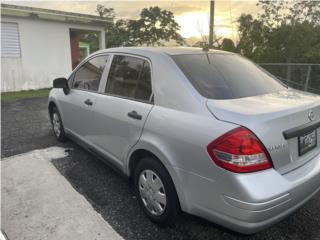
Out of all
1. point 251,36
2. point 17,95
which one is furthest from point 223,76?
point 251,36

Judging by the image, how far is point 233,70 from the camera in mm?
3141

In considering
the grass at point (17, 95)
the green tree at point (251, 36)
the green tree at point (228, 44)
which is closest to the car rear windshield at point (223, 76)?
the grass at point (17, 95)

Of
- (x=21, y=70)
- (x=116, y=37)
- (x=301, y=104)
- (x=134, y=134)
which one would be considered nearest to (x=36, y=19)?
(x=21, y=70)

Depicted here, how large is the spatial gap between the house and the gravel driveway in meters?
7.44

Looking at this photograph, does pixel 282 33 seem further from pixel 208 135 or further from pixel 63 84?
pixel 208 135

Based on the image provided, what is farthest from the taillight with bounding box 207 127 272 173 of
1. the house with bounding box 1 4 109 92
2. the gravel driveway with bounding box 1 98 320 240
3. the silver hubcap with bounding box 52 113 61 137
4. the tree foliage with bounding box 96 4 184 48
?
the tree foliage with bounding box 96 4 184 48

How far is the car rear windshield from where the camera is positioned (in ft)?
8.98

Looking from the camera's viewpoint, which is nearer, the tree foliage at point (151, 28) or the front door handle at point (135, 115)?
the front door handle at point (135, 115)

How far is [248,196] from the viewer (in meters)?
2.11

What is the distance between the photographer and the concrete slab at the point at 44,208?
9.31 ft

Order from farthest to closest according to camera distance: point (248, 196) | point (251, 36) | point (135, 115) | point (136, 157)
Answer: point (251, 36) → point (136, 157) → point (135, 115) → point (248, 196)

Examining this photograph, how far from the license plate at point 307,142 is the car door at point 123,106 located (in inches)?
52.3

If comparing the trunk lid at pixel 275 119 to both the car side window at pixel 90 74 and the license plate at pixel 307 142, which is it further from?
the car side window at pixel 90 74

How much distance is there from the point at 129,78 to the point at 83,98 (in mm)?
1063
